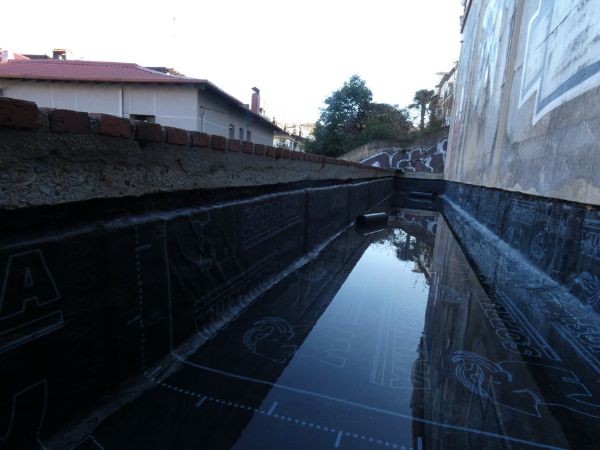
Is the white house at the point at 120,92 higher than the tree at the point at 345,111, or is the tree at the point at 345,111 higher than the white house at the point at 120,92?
the tree at the point at 345,111

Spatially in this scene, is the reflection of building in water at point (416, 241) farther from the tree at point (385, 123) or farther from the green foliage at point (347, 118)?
the green foliage at point (347, 118)

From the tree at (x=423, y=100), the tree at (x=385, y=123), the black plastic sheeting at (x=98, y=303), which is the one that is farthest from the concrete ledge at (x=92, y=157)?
the tree at (x=423, y=100)

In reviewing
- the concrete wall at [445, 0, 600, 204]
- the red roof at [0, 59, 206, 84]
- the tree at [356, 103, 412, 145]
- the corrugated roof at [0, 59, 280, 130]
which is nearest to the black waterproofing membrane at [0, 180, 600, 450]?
the concrete wall at [445, 0, 600, 204]

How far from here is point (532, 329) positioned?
112 inches

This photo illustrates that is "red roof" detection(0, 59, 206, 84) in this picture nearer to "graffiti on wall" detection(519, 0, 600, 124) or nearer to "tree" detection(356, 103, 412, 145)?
"graffiti on wall" detection(519, 0, 600, 124)

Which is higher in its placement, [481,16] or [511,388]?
[481,16]

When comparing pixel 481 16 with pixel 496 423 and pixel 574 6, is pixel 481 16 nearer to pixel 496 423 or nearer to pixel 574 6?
pixel 574 6

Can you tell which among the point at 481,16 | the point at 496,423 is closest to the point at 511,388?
the point at 496,423

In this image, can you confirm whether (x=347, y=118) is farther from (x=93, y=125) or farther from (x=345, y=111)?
(x=93, y=125)

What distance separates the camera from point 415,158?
27.2 meters

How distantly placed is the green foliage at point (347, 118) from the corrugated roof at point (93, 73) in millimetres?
15130

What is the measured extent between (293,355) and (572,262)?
252 cm

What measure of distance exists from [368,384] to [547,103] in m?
4.04

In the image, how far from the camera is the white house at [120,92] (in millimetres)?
16562
